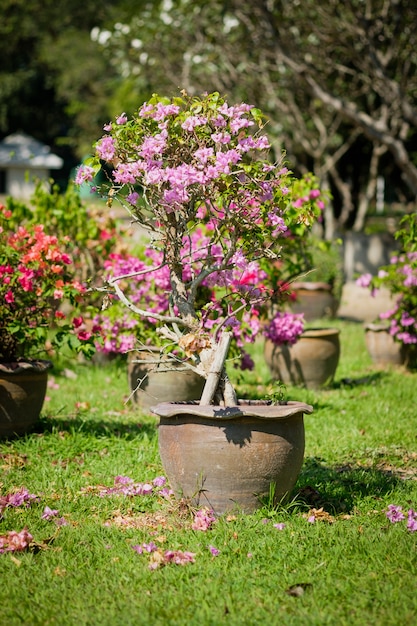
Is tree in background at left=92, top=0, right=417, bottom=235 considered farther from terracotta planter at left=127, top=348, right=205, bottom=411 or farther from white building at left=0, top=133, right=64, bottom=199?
white building at left=0, top=133, right=64, bottom=199

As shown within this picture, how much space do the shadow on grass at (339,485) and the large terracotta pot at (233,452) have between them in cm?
37

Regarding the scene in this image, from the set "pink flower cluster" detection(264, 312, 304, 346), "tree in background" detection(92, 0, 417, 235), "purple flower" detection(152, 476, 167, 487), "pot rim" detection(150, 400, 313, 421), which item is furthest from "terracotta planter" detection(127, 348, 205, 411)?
"tree in background" detection(92, 0, 417, 235)

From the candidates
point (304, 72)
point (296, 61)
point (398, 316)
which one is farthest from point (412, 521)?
point (296, 61)

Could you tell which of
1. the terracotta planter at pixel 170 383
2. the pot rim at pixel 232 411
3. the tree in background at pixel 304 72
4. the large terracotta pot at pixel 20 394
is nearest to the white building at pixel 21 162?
the tree in background at pixel 304 72

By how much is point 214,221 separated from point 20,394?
87.2 inches

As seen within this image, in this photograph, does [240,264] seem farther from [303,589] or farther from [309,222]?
[303,589]

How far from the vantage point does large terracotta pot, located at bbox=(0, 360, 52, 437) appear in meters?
6.10

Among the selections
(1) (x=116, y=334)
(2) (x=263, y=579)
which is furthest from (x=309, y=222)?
(1) (x=116, y=334)

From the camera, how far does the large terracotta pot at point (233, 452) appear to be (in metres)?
4.36

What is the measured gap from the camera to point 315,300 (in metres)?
14.9

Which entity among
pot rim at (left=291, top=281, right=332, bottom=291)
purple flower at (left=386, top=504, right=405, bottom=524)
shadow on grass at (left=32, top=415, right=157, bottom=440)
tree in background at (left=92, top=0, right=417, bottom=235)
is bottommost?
shadow on grass at (left=32, top=415, right=157, bottom=440)

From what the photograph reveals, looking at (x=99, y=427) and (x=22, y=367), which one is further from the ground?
(x=22, y=367)

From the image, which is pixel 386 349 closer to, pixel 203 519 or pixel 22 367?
pixel 22 367

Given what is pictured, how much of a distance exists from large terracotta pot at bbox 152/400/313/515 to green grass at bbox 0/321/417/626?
0.13 metres
